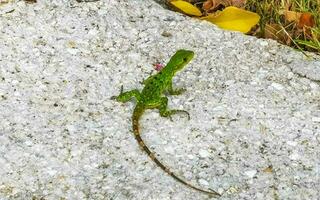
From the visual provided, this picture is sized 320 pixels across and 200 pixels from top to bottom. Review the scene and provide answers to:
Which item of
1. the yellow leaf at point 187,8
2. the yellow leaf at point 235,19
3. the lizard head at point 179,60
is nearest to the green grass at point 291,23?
the yellow leaf at point 235,19

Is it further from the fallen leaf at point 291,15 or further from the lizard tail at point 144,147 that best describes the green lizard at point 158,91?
the fallen leaf at point 291,15

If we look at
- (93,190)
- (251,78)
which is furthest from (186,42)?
(93,190)

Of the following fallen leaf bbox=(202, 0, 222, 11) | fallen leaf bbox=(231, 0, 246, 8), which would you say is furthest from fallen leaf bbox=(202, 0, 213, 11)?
fallen leaf bbox=(231, 0, 246, 8)

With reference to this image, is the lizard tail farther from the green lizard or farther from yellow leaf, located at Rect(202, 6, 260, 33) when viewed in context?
yellow leaf, located at Rect(202, 6, 260, 33)

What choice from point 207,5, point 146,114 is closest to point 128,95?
point 146,114

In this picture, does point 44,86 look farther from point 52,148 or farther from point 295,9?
point 295,9
